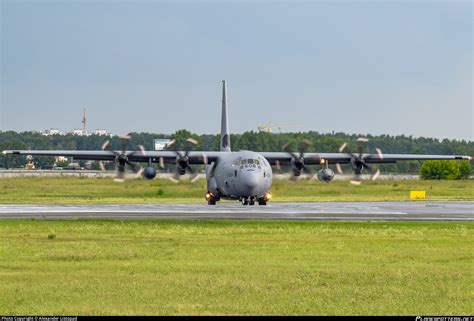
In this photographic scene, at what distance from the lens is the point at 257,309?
1773 cm

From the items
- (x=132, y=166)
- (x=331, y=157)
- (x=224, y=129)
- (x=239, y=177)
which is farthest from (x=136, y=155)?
(x=331, y=157)

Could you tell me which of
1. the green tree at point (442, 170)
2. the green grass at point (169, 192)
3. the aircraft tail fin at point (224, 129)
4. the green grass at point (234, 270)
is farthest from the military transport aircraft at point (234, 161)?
the green tree at point (442, 170)

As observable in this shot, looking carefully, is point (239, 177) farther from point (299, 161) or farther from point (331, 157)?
point (331, 157)

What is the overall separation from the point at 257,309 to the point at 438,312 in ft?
11.9

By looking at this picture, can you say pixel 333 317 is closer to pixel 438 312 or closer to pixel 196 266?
pixel 438 312

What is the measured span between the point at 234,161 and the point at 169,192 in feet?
52.6

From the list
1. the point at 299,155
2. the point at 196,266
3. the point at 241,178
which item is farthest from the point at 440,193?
the point at 196,266

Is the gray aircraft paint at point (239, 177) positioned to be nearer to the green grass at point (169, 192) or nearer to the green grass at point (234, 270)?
the green grass at point (169, 192)

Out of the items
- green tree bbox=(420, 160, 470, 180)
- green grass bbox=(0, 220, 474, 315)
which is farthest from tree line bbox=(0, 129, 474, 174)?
green grass bbox=(0, 220, 474, 315)

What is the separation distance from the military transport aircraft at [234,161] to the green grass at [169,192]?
2955mm

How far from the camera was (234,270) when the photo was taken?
23688 mm

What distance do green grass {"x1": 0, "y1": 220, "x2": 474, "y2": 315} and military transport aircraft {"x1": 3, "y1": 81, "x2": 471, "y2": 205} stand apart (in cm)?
2186

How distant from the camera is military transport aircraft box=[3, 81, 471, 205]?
59469mm

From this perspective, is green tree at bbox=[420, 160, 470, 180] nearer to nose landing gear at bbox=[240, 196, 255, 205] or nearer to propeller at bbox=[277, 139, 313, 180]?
propeller at bbox=[277, 139, 313, 180]
